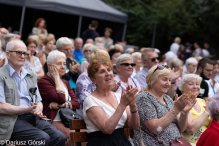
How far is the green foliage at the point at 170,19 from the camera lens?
1933cm

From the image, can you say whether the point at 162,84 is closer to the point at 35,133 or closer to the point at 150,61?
the point at 35,133

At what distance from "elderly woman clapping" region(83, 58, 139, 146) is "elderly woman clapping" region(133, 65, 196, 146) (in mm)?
342

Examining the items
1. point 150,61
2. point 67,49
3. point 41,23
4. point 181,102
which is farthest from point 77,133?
point 41,23

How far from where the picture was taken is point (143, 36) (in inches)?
859

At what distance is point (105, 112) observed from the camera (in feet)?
10.8

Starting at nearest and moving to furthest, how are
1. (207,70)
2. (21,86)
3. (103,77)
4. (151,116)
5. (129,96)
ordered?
(129,96) < (103,77) < (151,116) < (21,86) < (207,70)

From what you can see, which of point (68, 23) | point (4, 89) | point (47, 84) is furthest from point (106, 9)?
point (4, 89)

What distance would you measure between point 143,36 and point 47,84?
1790cm

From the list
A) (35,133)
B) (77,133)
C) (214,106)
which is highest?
(214,106)

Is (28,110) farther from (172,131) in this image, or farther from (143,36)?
(143,36)

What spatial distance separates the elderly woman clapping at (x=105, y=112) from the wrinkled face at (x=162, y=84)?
2.22ft

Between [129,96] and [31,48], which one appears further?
[31,48]

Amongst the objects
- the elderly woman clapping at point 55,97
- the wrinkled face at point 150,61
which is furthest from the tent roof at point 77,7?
the elderly woman clapping at point 55,97

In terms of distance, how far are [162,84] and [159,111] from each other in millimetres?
405
